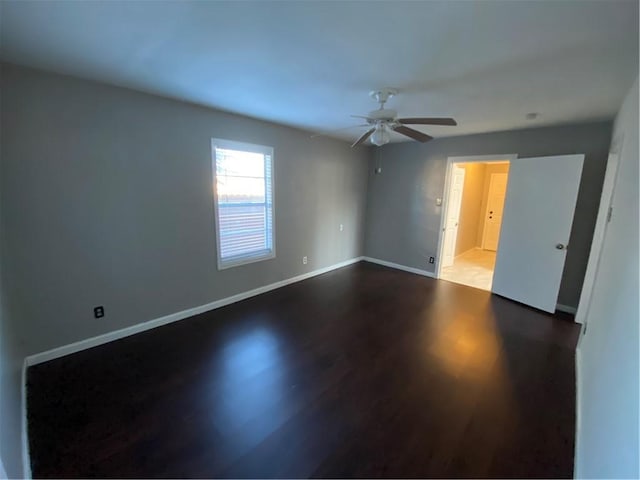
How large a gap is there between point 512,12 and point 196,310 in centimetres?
377

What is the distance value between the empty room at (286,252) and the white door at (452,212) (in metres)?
0.64

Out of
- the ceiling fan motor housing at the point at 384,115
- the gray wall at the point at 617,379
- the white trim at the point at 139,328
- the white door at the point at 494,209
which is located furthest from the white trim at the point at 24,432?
the white door at the point at 494,209

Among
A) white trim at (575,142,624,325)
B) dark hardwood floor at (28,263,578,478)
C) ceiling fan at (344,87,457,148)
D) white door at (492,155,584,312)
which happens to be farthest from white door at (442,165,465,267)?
ceiling fan at (344,87,457,148)

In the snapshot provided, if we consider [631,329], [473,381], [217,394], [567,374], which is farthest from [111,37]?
[567,374]

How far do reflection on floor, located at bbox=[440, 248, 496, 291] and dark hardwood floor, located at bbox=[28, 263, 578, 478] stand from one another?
56.6 inches

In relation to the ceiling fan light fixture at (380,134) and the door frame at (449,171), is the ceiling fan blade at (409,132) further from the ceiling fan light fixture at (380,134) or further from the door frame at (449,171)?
the door frame at (449,171)

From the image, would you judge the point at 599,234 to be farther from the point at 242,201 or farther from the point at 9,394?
the point at 9,394

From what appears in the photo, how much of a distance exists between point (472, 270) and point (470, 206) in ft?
6.15

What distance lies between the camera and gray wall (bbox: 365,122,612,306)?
3.41m

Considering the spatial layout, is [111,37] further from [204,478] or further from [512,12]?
[204,478]

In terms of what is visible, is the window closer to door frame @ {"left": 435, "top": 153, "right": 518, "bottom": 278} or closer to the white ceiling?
the white ceiling

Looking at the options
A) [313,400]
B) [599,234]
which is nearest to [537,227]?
[599,234]

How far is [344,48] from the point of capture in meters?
1.74

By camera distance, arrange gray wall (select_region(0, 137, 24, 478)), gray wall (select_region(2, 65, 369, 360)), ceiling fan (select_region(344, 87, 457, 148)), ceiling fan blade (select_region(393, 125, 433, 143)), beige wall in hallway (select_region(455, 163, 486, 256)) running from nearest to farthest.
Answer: gray wall (select_region(0, 137, 24, 478)), gray wall (select_region(2, 65, 369, 360)), ceiling fan (select_region(344, 87, 457, 148)), ceiling fan blade (select_region(393, 125, 433, 143)), beige wall in hallway (select_region(455, 163, 486, 256))
